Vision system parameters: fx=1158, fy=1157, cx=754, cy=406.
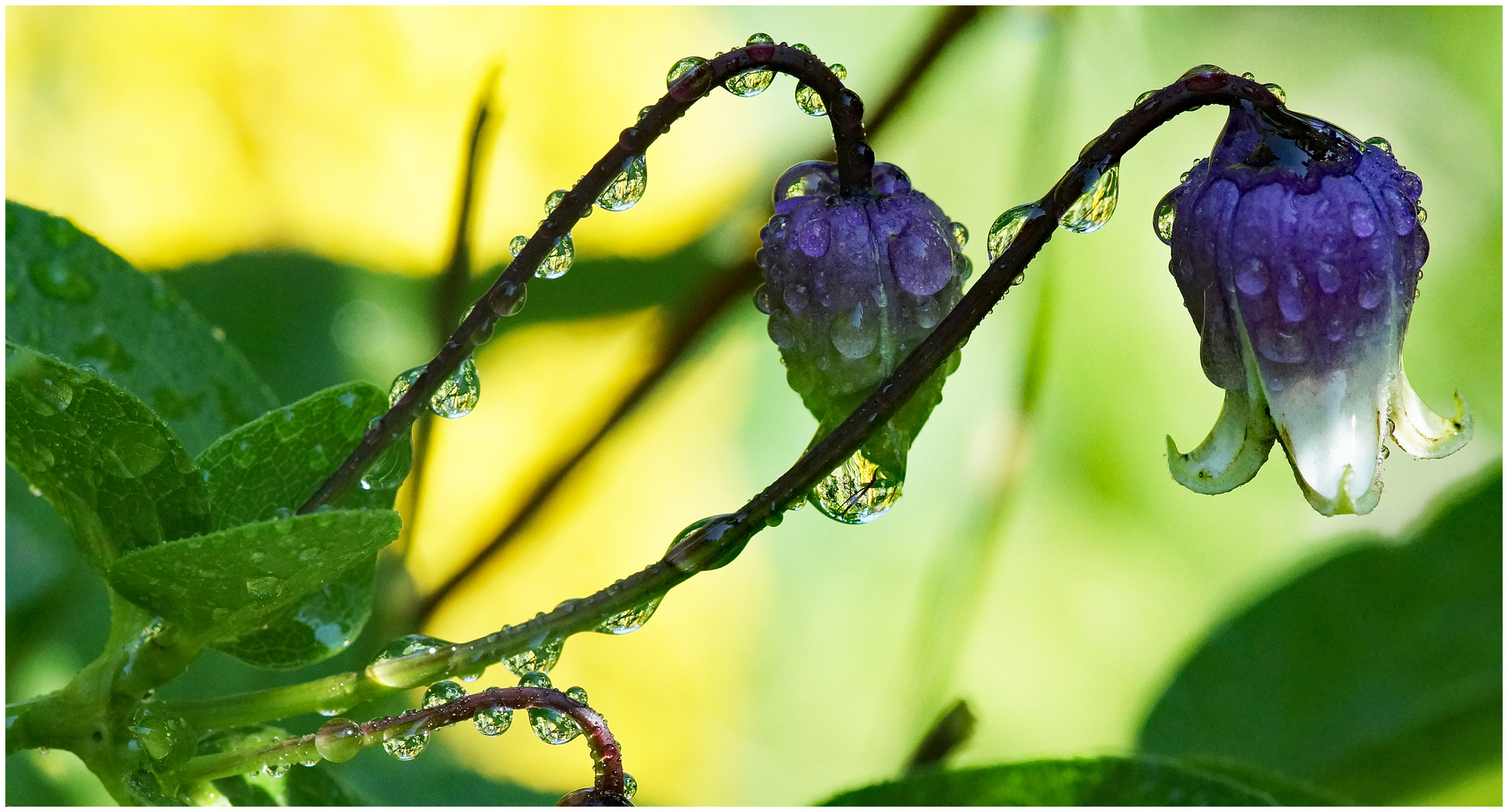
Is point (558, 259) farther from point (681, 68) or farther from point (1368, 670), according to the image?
point (1368, 670)

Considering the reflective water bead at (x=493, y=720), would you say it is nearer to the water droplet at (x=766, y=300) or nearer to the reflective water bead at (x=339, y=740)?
the reflective water bead at (x=339, y=740)

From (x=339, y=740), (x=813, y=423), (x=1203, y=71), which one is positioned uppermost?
(x=813, y=423)

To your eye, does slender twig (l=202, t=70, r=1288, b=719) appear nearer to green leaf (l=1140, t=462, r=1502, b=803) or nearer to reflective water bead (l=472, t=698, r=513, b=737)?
reflective water bead (l=472, t=698, r=513, b=737)

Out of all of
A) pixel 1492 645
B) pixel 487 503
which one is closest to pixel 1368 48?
pixel 1492 645

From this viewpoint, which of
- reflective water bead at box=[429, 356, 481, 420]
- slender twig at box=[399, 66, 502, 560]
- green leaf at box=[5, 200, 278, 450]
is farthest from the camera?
slender twig at box=[399, 66, 502, 560]

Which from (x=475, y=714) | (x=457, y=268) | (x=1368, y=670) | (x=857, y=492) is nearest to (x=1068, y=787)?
(x=857, y=492)

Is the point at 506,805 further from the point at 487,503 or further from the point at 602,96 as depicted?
the point at 602,96

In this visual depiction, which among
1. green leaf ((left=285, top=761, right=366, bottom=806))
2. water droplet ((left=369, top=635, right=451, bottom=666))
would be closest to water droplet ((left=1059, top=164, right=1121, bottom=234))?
water droplet ((left=369, top=635, right=451, bottom=666))
